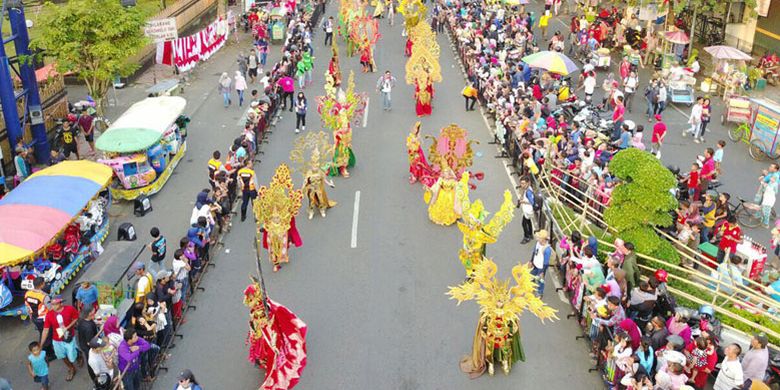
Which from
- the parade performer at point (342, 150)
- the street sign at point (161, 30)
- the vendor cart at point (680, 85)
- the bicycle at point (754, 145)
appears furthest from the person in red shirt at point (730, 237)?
the street sign at point (161, 30)

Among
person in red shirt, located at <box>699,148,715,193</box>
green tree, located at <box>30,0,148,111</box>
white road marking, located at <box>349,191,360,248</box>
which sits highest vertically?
green tree, located at <box>30,0,148,111</box>

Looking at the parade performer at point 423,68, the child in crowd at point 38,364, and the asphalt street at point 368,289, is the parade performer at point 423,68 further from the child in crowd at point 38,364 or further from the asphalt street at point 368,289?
the child in crowd at point 38,364

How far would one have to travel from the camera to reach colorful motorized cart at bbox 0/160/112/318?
39.7ft

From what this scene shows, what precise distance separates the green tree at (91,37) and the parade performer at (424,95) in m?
8.73

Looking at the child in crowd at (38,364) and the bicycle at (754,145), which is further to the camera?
the bicycle at (754,145)

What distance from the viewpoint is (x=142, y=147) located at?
54.1 feet

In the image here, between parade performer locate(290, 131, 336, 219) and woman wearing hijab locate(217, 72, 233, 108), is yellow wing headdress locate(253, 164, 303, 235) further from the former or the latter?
woman wearing hijab locate(217, 72, 233, 108)

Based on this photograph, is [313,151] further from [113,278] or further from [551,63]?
[551,63]

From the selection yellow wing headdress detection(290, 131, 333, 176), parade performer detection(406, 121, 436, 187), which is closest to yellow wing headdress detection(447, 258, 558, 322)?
yellow wing headdress detection(290, 131, 333, 176)

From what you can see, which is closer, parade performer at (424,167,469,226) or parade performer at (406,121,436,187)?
parade performer at (424,167,469,226)

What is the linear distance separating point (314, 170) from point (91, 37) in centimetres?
889

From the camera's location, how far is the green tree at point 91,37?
19.2m

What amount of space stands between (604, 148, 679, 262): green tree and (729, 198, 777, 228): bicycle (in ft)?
16.9

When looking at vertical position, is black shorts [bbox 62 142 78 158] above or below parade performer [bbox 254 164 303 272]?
below
